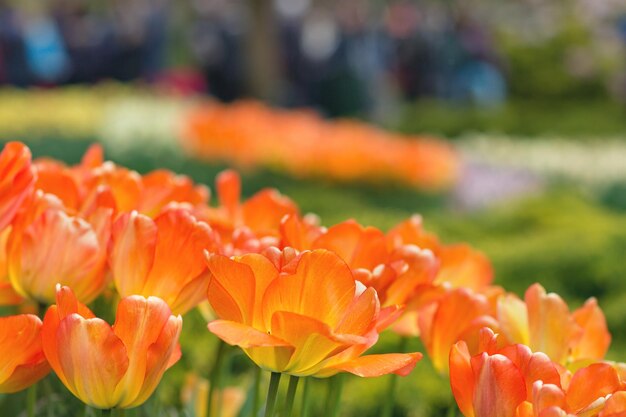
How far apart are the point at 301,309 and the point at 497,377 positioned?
0.53 ft

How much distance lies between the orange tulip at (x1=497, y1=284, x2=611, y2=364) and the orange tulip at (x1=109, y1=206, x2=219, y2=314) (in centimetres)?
28

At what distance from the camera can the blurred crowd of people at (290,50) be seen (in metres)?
14.0

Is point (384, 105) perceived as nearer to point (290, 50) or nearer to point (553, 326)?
point (290, 50)

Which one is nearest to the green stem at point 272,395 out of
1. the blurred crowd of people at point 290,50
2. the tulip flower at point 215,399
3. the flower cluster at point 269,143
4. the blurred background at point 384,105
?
the tulip flower at point 215,399

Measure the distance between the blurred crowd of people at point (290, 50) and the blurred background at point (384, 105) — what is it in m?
0.03

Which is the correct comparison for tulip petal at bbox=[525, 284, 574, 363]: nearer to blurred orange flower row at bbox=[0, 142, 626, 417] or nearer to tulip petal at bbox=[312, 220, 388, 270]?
blurred orange flower row at bbox=[0, 142, 626, 417]

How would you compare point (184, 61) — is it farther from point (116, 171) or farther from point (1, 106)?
point (116, 171)

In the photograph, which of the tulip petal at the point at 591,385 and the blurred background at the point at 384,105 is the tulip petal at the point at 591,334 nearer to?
the tulip petal at the point at 591,385

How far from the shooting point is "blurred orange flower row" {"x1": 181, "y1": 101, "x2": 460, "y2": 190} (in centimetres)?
598

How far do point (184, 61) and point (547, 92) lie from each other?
6.88 metres

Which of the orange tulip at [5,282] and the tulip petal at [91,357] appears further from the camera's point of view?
the orange tulip at [5,282]

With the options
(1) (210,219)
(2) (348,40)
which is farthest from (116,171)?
(2) (348,40)

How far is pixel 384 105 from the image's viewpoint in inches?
536

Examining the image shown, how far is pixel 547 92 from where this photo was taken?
766 inches
